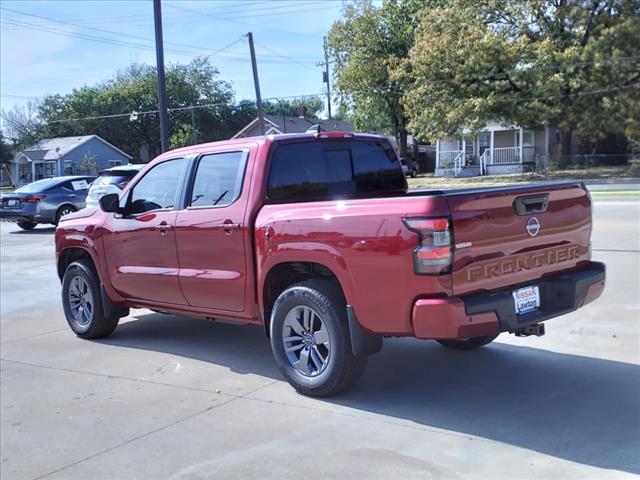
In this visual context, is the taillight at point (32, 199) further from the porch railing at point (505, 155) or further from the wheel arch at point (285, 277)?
the porch railing at point (505, 155)

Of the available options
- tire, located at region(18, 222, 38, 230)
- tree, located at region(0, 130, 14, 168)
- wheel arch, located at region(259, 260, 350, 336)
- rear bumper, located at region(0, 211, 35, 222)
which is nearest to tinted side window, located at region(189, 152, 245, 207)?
wheel arch, located at region(259, 260, 350, 336)

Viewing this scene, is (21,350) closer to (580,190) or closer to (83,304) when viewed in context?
(83,304)

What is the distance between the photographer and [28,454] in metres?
4.36

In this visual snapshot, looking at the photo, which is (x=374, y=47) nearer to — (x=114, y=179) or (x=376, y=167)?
(x=114, y=179)

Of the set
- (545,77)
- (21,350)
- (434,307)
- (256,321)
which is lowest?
(21,350)

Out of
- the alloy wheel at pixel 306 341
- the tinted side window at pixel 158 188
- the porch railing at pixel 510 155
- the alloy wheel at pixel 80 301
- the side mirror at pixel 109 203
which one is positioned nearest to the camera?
the alloy wheel at pixel 306 341

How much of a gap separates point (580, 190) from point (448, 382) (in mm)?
1862

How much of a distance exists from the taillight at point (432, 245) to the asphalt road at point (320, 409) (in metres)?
1.10

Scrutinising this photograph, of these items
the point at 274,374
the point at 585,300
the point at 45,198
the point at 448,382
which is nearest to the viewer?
the point at 585,300

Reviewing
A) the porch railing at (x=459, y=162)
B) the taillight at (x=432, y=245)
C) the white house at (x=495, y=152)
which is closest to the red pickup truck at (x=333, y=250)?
the taillight at (x=432, y=245)

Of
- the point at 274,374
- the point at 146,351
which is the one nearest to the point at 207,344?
the point at 146,351

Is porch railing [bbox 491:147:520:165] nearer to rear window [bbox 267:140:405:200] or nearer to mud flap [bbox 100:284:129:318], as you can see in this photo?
rear window [bbox 267:140:405:200]

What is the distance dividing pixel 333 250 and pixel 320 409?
1184 mm

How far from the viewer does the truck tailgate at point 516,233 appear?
4289 mm
